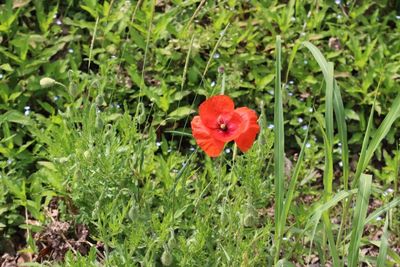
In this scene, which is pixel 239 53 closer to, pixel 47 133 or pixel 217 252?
pixel 47 133

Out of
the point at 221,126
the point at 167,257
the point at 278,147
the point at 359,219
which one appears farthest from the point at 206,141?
the point at 359,219

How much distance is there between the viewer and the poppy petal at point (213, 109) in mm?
2383

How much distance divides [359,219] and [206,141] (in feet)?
1.57

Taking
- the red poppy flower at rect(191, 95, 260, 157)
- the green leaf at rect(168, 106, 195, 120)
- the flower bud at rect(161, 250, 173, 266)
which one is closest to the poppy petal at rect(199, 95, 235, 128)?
the red poppy flower at rect(191, 95, 260, 157)

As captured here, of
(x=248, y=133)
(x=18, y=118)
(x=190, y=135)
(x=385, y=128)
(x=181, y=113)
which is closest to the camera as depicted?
(x=248, y=133)

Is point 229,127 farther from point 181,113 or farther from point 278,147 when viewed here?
point 181,113

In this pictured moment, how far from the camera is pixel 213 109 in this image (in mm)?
2398

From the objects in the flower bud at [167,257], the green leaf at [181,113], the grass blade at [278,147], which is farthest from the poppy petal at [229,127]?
the green leaf at [181,113]

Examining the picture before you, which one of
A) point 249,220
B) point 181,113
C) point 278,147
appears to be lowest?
point 181,113

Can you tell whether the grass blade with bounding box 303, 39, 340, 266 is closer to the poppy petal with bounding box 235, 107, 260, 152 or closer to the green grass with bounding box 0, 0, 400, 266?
the green grass with bounding box 0, 0, 400, 266

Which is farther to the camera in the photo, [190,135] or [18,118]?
[18,118]

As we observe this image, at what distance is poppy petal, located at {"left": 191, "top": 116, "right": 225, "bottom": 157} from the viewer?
232 cm

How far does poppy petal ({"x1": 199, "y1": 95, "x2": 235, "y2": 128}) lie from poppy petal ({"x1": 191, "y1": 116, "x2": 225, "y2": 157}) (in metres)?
0.02

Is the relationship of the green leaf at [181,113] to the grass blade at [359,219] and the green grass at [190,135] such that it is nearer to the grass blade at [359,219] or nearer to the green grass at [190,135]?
the green grass at [190,135]
